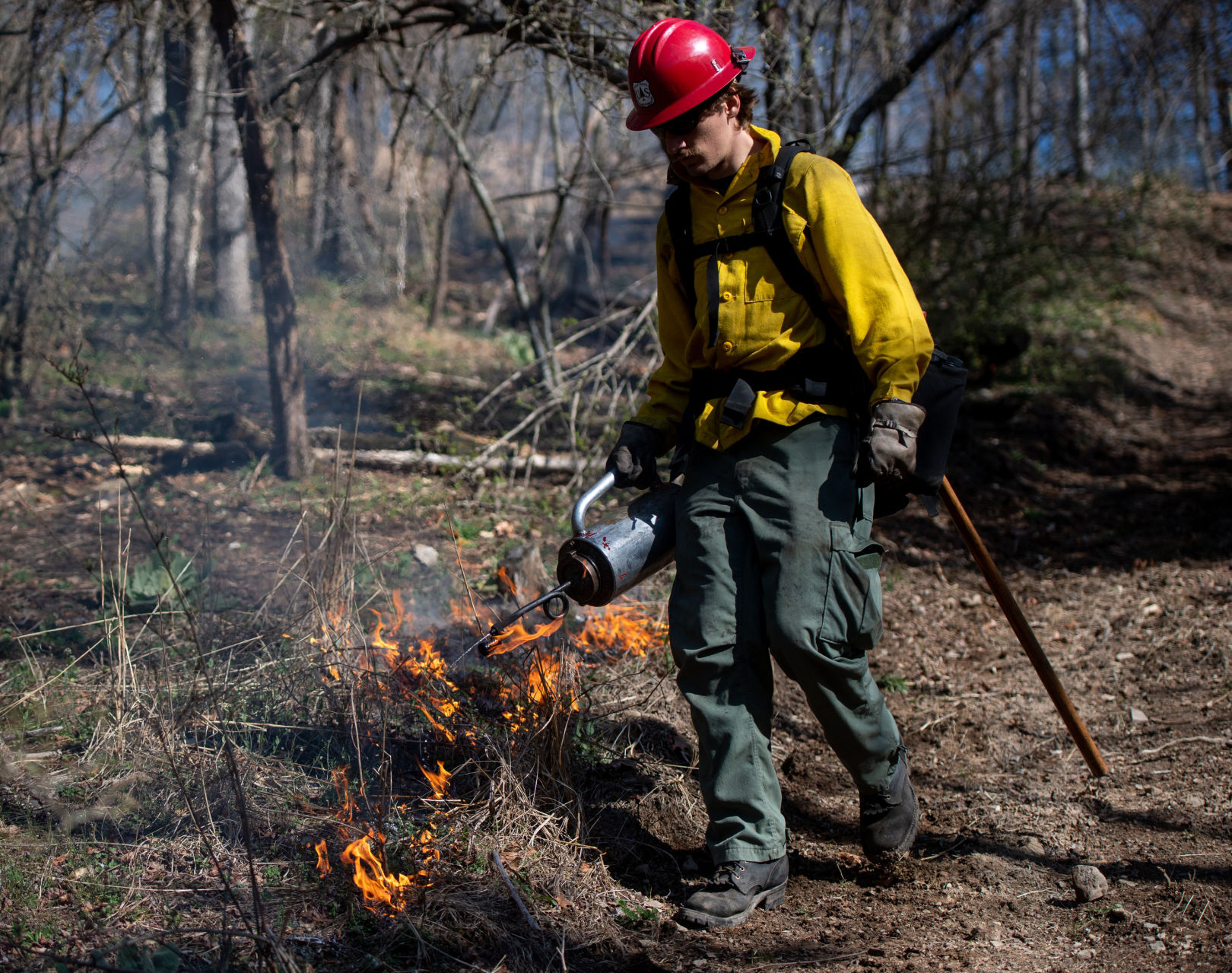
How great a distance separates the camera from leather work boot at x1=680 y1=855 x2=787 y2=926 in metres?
2.42

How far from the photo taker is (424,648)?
11.0 feet

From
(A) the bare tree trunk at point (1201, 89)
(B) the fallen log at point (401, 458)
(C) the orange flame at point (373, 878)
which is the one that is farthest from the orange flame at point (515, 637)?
(A) the bare tree trunk at point (1201, 89)

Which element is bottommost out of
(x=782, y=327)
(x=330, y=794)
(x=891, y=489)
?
(x=330, y=794)

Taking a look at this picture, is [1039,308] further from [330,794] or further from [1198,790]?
[330,794]

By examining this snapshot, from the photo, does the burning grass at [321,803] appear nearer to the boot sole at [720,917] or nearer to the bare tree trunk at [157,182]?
the boot sole at [720,917]

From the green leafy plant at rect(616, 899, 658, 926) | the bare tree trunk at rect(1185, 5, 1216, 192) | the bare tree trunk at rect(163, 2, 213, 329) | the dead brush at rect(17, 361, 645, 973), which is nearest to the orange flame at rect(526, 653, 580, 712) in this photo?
the dead brush at rect(17, 361, 645, 973)

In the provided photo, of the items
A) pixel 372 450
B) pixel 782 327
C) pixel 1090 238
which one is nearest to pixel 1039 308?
pixel 1090 238

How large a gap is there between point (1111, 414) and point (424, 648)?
8860mm

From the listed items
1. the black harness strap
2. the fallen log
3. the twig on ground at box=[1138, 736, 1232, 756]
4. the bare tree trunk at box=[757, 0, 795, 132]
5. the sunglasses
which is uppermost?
the bare tree trunk at box=[757, 0, 795, 132]

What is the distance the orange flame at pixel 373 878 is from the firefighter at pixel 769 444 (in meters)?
0.76

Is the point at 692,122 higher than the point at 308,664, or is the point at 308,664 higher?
the point at 692,122

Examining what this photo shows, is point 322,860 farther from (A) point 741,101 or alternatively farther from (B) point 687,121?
(A) point 741,101

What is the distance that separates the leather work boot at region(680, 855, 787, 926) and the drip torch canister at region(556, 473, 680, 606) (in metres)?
0.81

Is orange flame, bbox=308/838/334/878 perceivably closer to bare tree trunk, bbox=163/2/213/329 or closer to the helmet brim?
the helmet brim
